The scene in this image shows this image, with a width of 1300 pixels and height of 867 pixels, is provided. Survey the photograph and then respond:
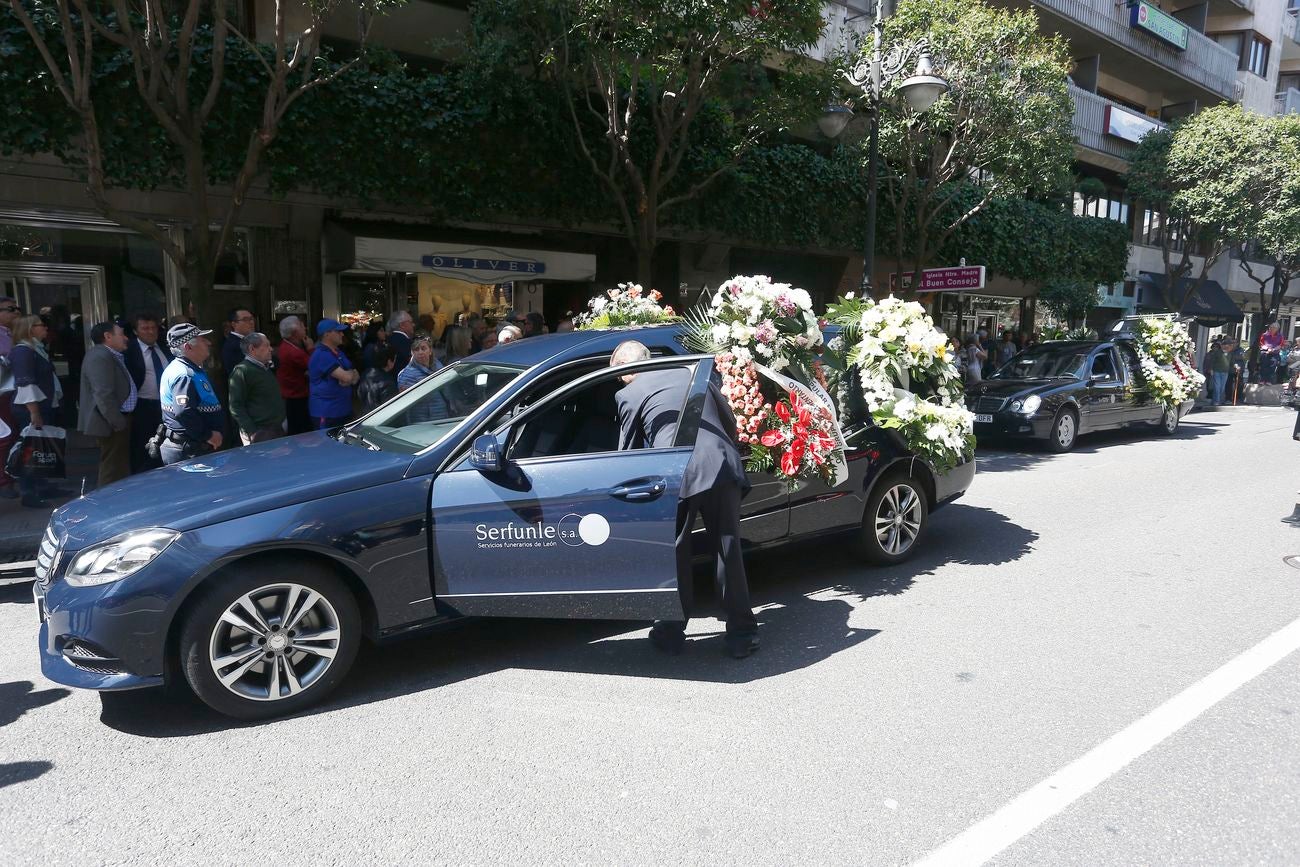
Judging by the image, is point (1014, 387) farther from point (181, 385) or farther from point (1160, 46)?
point (1160, 46)

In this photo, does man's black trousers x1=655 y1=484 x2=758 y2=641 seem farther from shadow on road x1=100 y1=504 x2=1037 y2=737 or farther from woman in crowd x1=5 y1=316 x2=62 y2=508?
woman in crowd x1=5 y1=316 x2=62 y2=508

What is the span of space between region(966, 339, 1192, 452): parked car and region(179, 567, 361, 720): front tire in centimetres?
1031

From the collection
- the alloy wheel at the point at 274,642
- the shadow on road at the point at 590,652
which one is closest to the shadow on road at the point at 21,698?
the shadow on road at the point at 590,652

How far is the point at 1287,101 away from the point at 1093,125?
16423 mm

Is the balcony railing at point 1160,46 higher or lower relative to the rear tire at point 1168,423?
higher

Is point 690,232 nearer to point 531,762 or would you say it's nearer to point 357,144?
point 357,144

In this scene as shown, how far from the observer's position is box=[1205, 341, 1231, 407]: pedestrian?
68.5 ft

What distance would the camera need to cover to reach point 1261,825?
113 inches

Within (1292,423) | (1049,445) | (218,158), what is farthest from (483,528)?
(1292,423)

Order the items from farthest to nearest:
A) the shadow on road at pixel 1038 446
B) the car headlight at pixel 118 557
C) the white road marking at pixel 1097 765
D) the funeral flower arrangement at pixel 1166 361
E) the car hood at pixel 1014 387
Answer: the funeral flower arrangement at pixel 1166 361 < the car hood at pixel 1014 387 < the shadow on road at pixel 1038 446 < the car headlight at pixel 118 557 < the white road marking at pixel 1097 765

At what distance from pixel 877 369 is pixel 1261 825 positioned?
134 inches

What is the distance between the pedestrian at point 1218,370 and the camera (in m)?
20.9

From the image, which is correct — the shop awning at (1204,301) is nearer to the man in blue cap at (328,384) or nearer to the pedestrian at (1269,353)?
the pedestrian at (1269,353)

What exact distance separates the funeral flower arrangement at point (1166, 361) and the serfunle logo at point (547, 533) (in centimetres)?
1242
